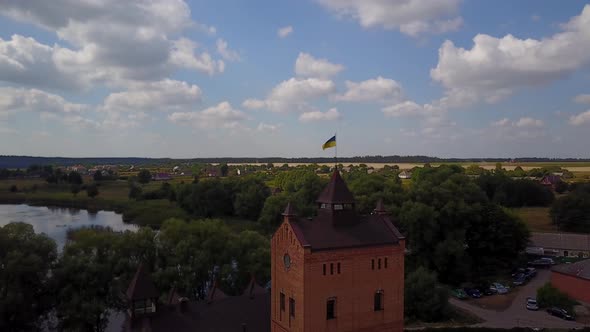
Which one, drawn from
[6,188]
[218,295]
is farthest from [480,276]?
[6,188]

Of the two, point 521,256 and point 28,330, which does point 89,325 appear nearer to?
point 28,330

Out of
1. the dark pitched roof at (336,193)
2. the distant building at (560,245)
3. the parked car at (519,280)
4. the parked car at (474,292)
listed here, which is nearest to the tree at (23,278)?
the dark pitched roof at (336,193)

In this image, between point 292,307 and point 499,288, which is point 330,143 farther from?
point 499,288

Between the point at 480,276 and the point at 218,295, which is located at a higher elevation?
the point at 218,295

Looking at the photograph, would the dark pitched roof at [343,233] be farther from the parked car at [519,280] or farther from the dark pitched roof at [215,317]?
the parked car at [519,280]

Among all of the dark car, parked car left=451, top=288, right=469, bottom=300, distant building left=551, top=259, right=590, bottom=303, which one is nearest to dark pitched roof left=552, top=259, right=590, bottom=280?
distant building left=551, top=259, right=590, bottom=303

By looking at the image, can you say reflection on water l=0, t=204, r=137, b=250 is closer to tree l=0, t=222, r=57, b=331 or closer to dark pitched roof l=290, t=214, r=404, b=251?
tree l=0, t=222, r=57, b=331
